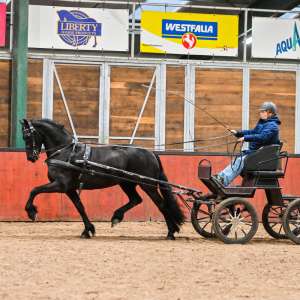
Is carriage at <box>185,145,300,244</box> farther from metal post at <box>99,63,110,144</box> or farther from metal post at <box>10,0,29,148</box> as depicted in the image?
metal post at <box>10,0,29,148</box>

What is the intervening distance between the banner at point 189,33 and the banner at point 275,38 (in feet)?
1.73

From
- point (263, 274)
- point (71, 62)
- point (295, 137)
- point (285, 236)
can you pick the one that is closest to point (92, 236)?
point (285, 236)

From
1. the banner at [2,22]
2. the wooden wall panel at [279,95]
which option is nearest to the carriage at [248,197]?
the wooden wall panel at [279,95]

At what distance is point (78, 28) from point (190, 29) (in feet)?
7.82

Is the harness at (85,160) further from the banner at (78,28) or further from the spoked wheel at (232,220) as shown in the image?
the banner at (78,28)

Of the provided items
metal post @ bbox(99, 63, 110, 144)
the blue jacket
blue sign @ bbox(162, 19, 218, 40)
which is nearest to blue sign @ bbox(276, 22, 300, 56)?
blue sign @ bbox(162, 19, 218, 40)

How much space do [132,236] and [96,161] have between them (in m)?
1.33

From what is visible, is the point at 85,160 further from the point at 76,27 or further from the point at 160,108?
the point at 76,27

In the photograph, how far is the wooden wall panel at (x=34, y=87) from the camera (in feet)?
54.1

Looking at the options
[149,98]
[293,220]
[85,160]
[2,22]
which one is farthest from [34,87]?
[293,220]

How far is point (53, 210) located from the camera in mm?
15266

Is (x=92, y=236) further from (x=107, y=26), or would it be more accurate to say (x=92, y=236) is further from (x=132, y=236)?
(x=107, y=26)

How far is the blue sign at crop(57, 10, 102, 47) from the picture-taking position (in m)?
16.6

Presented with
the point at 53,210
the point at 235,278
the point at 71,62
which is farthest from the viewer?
the point at 71,62
